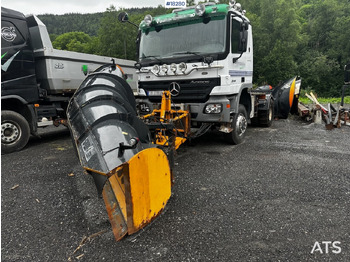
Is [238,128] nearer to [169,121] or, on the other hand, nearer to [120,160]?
[169,121]

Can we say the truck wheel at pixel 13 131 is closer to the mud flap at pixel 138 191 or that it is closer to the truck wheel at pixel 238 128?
the mud flap at pixel 138 191

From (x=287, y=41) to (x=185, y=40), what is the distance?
25500 mm

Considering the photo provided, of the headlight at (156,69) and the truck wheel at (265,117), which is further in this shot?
the truck wheel at (265,117)

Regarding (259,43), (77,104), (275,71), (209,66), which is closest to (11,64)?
(77,104)

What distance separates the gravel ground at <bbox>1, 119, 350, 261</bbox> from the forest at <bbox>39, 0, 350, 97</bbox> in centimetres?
1689

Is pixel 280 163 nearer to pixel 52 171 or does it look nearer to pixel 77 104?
pixel 77 104

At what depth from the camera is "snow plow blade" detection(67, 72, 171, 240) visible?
222cm

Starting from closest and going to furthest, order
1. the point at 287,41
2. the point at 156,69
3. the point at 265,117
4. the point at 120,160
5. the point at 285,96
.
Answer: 1. the point at 120,160
2. the point at 156,69
3. the point at 265,117
4. the point at 285,96
5. the point at 287,41

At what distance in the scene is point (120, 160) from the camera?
7.32 feet

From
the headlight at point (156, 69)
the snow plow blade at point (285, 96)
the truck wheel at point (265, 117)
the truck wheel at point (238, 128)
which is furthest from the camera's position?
the snow plow blade at point (285, 96)

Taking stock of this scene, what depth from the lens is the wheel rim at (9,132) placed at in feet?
17.7

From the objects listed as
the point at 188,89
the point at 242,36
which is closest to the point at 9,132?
the point at 188,89

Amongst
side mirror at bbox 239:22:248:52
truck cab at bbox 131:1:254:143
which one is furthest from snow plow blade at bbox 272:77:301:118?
side mirror at bbox 239:22:248:52

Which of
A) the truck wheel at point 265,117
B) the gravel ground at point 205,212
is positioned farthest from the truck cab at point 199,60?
the truck wheel at point 265,117
